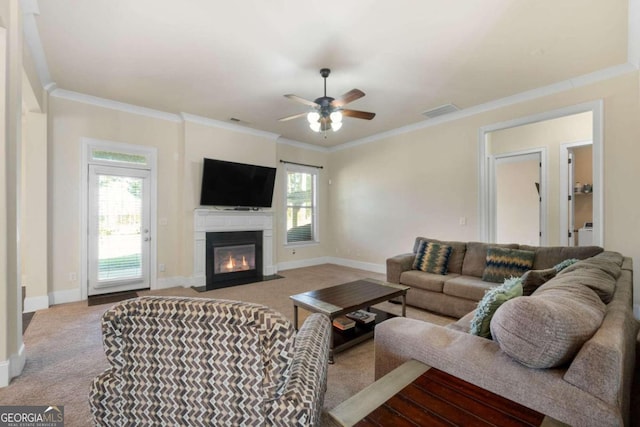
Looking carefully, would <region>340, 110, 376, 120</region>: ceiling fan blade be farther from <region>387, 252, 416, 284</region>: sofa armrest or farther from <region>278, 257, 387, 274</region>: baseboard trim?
<region>278, 257, 387, 274</region>: baseboard trim

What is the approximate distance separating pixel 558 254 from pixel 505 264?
1.68 ft

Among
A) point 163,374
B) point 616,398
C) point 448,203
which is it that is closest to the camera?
point 616,398

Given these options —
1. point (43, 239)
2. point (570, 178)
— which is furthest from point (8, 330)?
point (570, 178)

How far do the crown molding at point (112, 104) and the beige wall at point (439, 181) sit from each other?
12.1 feet

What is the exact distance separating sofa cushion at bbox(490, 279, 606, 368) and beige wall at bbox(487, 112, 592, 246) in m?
4.45

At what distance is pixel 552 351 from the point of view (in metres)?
1.02

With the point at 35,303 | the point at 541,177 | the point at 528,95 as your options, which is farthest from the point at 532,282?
the point at 35,303

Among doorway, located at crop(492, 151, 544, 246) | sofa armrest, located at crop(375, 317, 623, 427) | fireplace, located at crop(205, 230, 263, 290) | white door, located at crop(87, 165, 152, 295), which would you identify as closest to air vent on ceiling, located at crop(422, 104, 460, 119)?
doorway, located at crop(492, 151, 544, 246)

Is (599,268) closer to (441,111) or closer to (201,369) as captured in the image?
(201,369)

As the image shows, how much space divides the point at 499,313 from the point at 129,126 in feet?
17.0

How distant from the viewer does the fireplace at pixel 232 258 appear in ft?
16.3

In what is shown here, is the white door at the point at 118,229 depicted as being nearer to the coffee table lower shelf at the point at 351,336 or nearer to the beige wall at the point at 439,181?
the coffee table lower shelf at the point at 351,336

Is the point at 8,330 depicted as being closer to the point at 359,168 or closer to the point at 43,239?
the point at 43,239

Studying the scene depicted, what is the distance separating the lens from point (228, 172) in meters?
5.07
